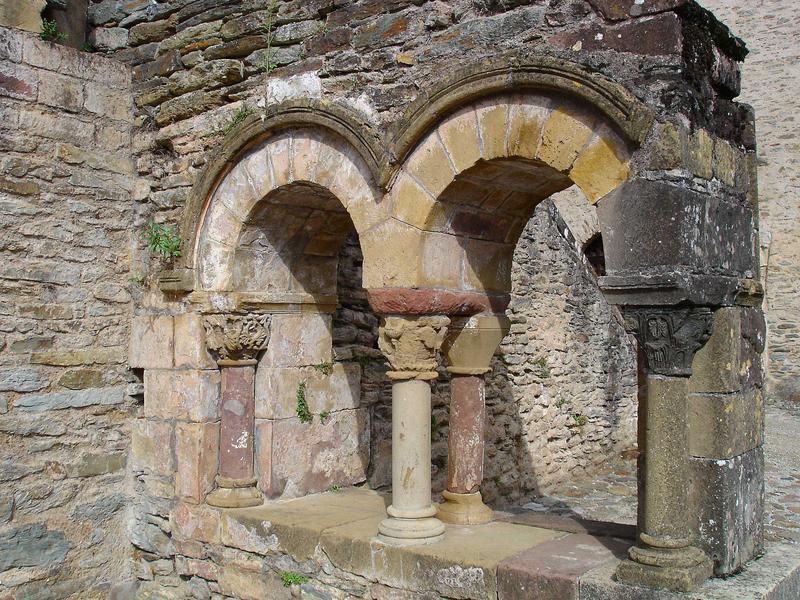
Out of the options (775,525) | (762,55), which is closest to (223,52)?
(775,525)

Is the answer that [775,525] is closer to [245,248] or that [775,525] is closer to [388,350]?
[388,350]

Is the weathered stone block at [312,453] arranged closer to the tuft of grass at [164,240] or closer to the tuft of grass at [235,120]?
the tuft of grass at [164,240]

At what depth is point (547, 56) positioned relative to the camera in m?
3.97

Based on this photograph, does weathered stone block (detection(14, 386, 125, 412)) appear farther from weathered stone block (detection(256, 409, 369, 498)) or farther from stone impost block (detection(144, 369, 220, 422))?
weathered stone block (detection(256, 409, 369, 498))

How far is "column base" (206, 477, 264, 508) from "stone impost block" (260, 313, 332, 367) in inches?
32.5

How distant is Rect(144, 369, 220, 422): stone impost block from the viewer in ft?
18.1

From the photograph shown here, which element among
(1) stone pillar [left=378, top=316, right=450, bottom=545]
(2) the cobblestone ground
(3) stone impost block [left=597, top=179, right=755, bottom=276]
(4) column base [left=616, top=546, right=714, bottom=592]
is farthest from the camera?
(2) the cobblestone ground

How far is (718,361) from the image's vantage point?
373 cm

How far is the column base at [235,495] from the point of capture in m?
5.34

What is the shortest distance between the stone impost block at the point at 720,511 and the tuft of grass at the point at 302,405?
2.85m

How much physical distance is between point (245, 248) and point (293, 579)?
218 cm

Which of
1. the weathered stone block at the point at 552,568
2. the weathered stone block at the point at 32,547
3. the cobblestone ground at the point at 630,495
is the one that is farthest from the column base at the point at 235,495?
the cobblestone ground at the point at 630,495

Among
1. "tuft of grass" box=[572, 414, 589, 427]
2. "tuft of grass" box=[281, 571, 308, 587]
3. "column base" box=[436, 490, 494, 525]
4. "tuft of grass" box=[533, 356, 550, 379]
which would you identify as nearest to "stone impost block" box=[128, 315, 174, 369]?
"tuft of grass" box=[281, 571, 308, 587]

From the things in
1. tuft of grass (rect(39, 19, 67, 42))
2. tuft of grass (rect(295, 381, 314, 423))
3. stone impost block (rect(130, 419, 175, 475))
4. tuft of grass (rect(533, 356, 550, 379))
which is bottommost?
stone impost block (rect(130, 419, 175, 475))
